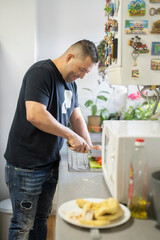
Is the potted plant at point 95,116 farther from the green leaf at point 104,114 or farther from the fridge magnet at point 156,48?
the fridge magnet at point 156,48

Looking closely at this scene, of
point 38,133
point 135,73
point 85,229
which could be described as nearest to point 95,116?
point 38,133

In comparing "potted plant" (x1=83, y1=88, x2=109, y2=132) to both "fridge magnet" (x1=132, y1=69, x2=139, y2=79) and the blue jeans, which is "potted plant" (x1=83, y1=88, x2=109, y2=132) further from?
"fridge magnet" (x1=132, y1=69, x2=139, y2=79)

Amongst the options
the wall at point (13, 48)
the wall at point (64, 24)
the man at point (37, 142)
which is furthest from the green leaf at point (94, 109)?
the man at point (37, 142)

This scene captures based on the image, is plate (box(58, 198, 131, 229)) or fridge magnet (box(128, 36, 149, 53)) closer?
plate (box(58, 198, 131, 229))

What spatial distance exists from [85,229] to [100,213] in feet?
0.22

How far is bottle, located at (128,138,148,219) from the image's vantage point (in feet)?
3.34

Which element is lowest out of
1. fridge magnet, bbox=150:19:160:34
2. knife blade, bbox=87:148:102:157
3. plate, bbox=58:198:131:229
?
knife blade, bbox=87:148:102:157

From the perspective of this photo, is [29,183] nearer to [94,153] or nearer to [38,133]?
[38,133]

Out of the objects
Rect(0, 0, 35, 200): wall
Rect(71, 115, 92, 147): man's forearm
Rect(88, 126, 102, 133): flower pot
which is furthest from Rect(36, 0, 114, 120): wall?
Rect(71, 115, 92, 147): man's forearm

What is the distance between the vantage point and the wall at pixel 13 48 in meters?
2.88

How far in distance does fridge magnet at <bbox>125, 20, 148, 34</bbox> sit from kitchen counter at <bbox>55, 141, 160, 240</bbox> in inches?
26.9

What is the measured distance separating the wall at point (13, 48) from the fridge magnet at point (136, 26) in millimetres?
1696

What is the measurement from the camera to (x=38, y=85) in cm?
167

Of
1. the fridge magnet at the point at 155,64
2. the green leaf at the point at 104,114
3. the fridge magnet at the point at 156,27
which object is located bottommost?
the green leaf at the point at 104,114
